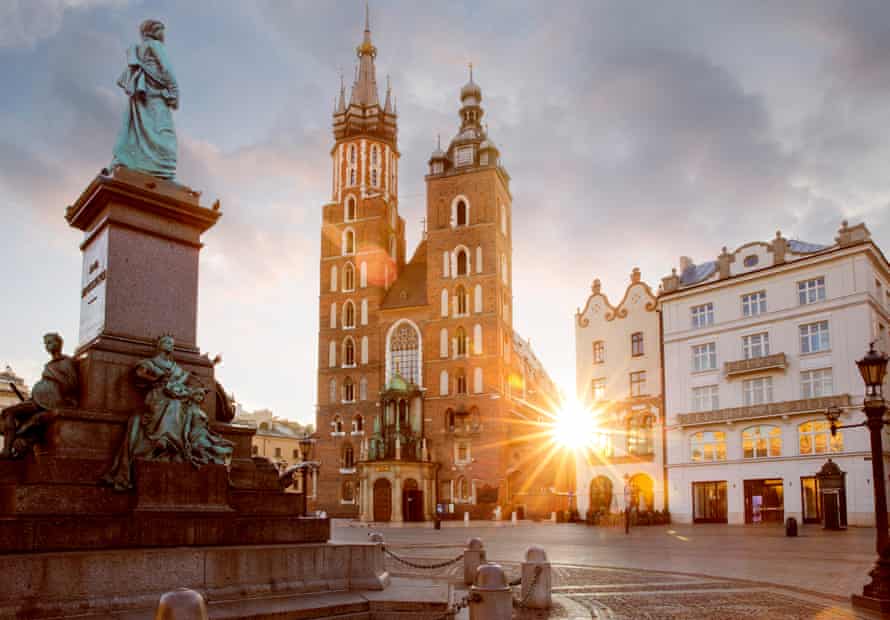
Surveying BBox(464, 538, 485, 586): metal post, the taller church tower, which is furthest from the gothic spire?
BBox(464, 538, 485, 586): metal post

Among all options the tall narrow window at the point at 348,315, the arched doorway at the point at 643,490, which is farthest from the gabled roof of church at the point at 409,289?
the arched doorway at the point at 643,490

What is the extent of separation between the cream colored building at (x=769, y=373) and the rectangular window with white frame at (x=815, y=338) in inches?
1.9

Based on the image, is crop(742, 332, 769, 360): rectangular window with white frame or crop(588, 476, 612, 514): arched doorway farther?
crop(588, 476, 612, 514): arched doorway

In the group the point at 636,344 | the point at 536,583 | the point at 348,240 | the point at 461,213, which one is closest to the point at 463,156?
the point at 461,213

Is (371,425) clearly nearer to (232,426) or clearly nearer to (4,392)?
(4,392)

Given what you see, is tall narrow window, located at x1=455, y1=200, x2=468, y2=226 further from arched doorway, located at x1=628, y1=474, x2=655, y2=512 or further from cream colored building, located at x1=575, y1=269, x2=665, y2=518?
arched doorway, located at x1=628, y1=474, x2=655, y2=512

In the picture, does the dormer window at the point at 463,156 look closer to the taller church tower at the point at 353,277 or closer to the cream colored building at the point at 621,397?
the taller church tower at the point at 353,277

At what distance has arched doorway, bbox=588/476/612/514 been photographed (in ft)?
156

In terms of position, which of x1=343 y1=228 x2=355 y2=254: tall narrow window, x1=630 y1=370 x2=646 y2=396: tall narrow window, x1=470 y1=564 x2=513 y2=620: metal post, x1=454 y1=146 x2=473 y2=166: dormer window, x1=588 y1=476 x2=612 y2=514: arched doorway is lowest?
x1=588 y1=476 x2=612 y2=514: arched doorway

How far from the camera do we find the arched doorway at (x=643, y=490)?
45.4 metres

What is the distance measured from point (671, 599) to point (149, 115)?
1001cm

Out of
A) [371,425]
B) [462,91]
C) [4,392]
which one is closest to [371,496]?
[371,425]

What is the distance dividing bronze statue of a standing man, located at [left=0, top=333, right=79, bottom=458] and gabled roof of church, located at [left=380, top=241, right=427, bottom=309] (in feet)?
182

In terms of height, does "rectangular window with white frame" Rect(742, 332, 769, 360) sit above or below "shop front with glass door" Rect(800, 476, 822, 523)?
above
